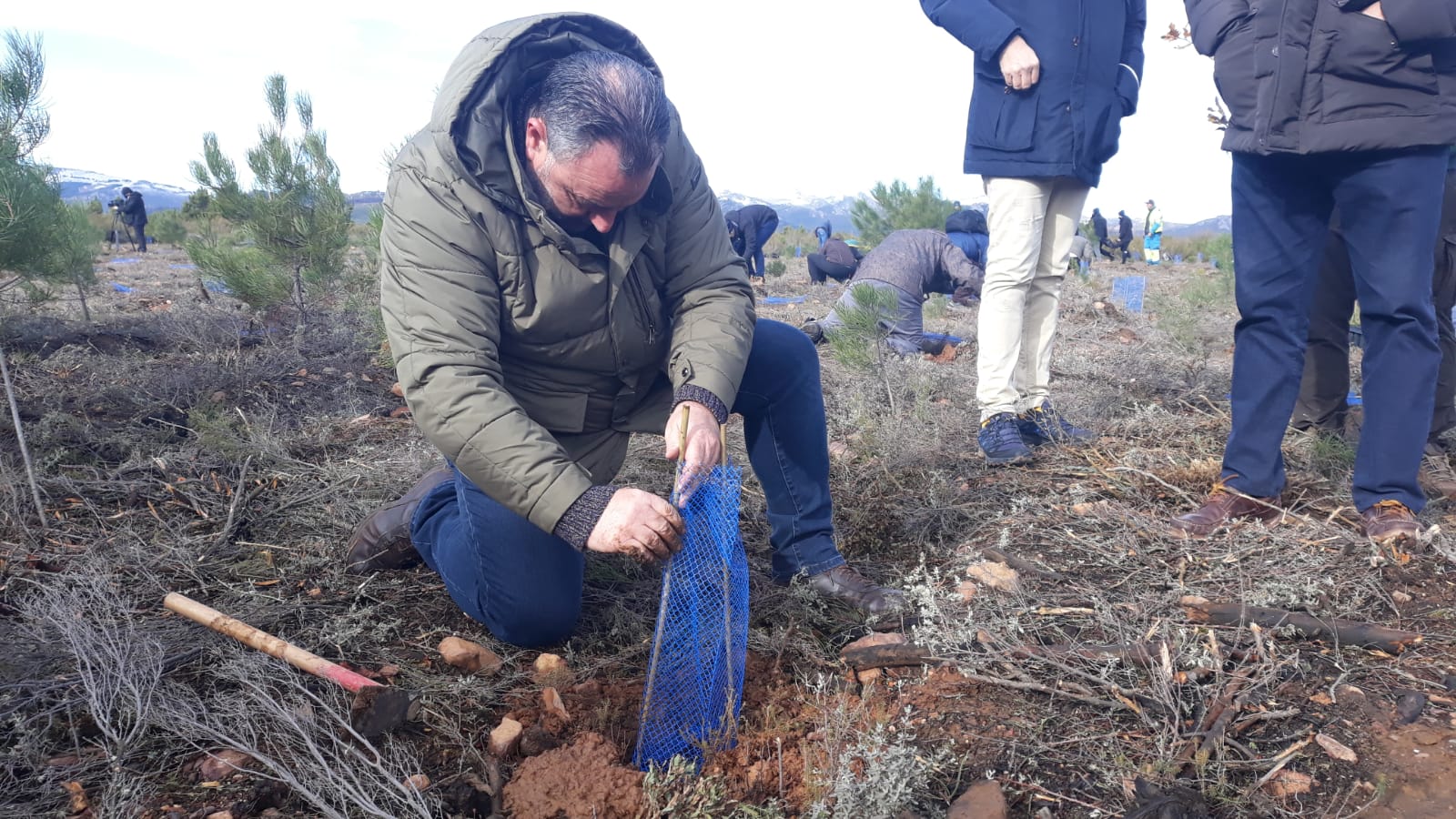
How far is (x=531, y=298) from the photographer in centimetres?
195

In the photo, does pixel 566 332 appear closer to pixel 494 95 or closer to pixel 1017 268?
pixel 494 95

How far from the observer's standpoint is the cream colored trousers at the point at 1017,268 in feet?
10.3

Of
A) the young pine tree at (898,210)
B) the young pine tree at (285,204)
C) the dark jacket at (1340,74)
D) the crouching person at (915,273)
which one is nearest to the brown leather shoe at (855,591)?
the dark jacket at (1340,74)

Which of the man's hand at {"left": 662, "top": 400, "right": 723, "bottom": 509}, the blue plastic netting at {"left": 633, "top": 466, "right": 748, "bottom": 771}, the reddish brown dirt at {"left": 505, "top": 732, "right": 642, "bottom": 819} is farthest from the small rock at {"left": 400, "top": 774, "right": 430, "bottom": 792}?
A: the man's hand at {"left": 662, "top": 400, "right": 723, "bottom": 509}

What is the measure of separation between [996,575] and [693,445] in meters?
0.91

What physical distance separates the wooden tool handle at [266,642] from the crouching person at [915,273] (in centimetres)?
417

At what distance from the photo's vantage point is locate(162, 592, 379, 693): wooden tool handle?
1.81 meters

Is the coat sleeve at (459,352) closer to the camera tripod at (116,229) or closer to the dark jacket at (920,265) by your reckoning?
the dark jacket at (920,265)

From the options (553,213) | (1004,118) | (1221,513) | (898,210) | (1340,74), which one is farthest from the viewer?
(898,210)

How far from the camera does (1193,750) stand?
4.98ft

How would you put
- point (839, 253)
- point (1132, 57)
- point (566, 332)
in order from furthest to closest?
point (839, 253) < point (1132, 57) < point (566, 332)

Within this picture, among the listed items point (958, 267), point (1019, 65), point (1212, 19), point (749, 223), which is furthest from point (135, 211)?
point (1212, 19)

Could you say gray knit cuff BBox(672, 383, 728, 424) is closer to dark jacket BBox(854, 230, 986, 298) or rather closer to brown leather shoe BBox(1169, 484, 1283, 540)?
brown leather shoe BBox(1169, 484, 1283, 540)

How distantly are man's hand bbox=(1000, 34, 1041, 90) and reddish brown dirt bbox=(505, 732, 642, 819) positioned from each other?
2.52 m
